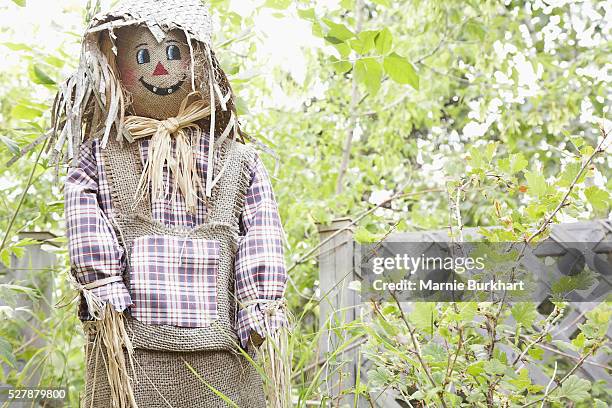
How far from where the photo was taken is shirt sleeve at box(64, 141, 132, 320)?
1515 mm

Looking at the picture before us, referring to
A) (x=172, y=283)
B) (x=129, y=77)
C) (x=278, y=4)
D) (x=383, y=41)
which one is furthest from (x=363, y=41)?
(x=172, y=283)

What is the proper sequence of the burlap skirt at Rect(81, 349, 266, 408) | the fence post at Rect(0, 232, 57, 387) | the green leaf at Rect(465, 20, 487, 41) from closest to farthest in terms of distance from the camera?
the burlap skirt at Rect(81, 349, 266, 408), the fence post at Rect(0, 232, 57, 387), the green leaf at Rect(465, 20, 487, 41)

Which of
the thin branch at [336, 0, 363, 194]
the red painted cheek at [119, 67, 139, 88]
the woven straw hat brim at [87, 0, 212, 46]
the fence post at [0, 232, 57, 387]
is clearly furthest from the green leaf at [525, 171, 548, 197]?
the fence post at [0, 232, 57, 387]

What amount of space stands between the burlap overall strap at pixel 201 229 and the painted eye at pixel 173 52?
0.81 ft

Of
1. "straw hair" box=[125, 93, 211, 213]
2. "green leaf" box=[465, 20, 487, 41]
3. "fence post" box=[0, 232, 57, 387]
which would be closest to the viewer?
"straw hair" box=[125, 93, 211, 213]

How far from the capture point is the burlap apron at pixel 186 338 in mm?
1516

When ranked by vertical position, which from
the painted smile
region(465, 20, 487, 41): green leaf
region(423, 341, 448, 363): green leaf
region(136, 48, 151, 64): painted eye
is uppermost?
region(465, 20, 487, 41): green leaf

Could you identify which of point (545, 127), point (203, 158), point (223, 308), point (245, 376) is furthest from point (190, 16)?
point (545, 127)

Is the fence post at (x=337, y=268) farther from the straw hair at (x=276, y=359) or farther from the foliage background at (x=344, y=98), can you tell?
the straw hair at (x=276, y=359)

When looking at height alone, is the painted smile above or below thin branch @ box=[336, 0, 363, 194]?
below

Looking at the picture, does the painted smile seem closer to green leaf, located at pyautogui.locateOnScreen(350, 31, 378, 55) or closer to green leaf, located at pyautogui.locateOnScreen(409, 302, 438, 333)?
green leaf, located at pyautogui.locateOnScreen(350, 31, 378, 55)

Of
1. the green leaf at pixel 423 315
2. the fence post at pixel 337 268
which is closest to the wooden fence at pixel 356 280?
the fence post at pixel 337 268

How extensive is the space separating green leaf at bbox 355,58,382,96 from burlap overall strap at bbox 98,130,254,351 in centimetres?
46

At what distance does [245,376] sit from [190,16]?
88 centimetres
